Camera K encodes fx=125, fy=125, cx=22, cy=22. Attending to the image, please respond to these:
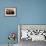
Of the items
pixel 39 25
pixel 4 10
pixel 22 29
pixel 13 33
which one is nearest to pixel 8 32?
pixel 13 33

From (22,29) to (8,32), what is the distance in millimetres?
481

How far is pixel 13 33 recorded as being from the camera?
161 inches

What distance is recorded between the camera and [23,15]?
415 centimetres

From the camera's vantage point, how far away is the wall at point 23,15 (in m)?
4.14

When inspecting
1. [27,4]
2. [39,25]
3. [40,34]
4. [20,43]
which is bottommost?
[20,43]

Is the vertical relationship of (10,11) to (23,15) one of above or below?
above

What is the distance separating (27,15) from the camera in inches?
163

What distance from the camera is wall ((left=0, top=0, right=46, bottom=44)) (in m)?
4.14

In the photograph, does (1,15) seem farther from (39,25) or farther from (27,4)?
(39,25)

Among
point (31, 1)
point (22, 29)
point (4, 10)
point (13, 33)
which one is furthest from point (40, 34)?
point (4, 10)

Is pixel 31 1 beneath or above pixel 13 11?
above

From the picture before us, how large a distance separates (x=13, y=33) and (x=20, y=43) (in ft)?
1.32

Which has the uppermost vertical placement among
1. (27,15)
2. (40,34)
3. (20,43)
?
(27,15)

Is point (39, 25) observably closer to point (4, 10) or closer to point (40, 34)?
point (40, 34)
